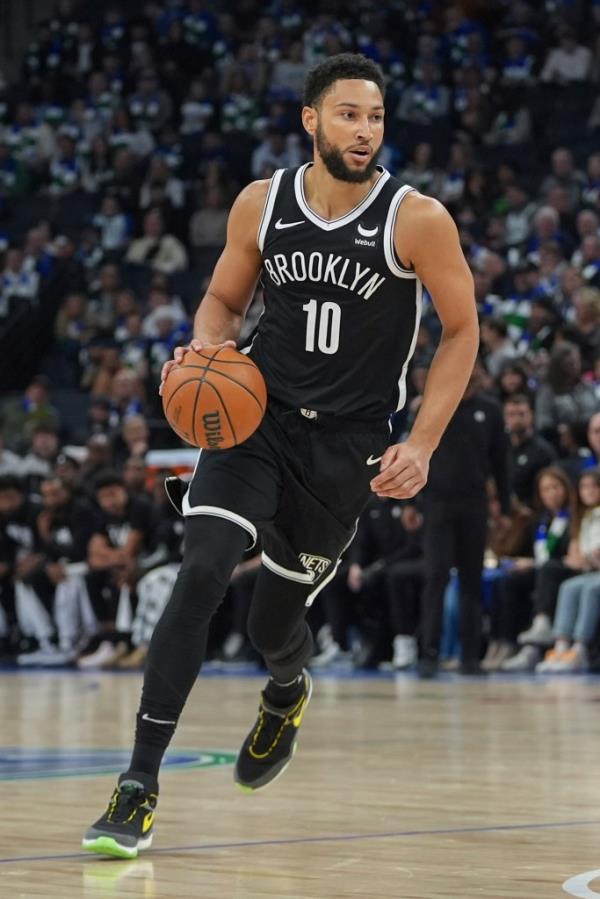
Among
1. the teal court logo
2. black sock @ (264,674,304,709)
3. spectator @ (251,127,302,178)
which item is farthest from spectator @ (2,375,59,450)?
black sock @ (264,674,304,709)

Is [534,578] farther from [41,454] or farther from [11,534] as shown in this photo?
[41,454]

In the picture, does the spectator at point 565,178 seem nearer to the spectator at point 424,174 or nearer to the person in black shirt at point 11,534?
the spectator at point 424,174

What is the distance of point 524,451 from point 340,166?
25.1 feet

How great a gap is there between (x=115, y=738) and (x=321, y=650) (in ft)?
19.2

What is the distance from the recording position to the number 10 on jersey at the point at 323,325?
4539 millimetres

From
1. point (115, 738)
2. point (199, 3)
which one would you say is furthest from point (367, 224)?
point (199, 3)

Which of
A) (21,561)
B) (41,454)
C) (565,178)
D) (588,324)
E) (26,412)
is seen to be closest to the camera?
(588,324)

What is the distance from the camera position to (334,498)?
4625 mm

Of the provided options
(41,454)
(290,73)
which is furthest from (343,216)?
(290,73)

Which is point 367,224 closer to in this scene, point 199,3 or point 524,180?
point 524,180

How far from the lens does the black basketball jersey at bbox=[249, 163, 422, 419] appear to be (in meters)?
4.53

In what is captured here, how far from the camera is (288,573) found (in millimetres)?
4734

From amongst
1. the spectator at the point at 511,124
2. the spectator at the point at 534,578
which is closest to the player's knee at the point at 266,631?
the spectator at the point at 534,578

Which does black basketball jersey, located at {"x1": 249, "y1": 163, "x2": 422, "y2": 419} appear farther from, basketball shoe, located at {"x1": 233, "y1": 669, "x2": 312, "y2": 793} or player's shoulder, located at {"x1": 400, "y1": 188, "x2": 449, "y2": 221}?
basketball shoe, located at {"x1": 233, "y1": 669, "x2": 312, "y2": 793}
